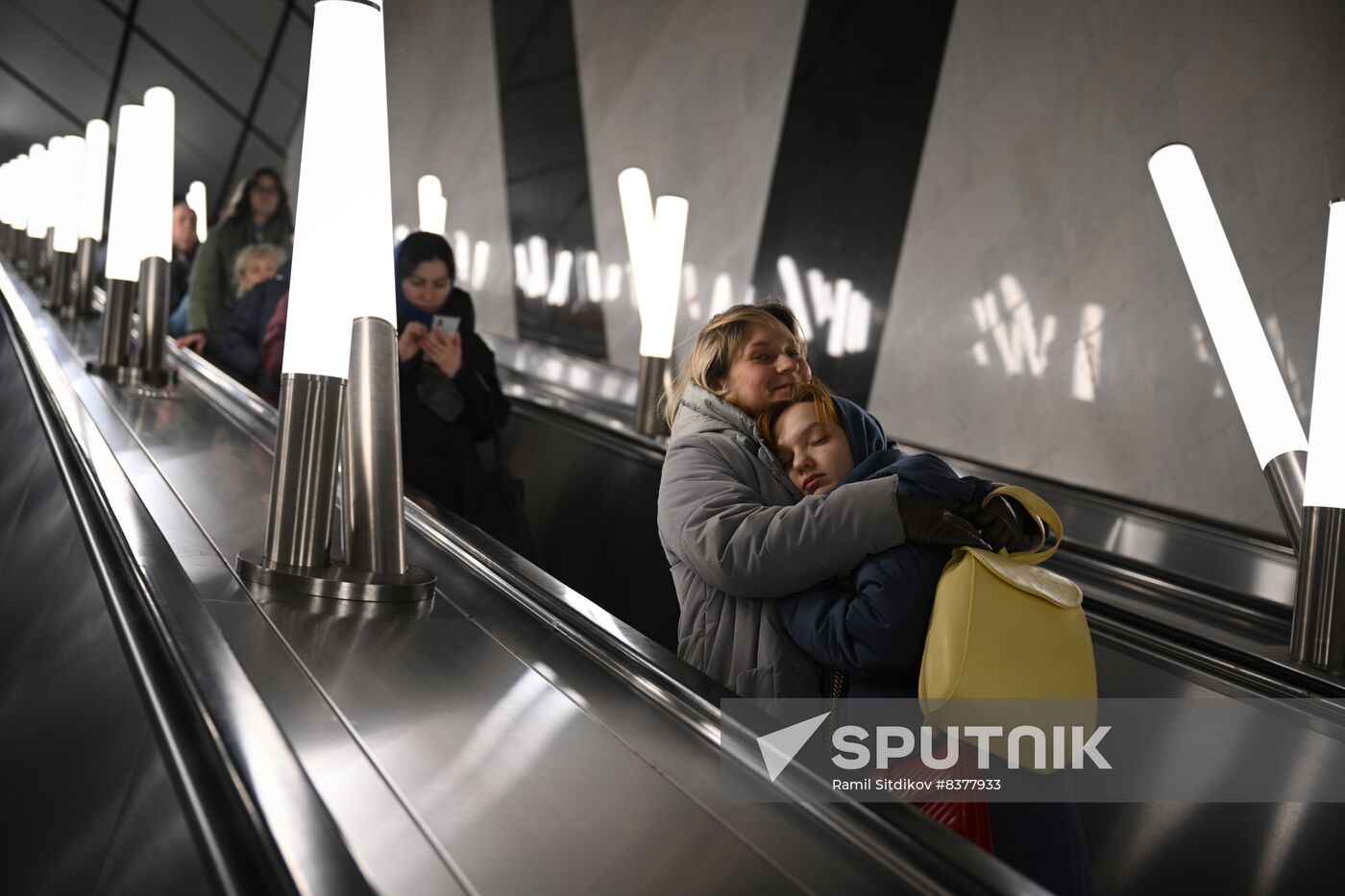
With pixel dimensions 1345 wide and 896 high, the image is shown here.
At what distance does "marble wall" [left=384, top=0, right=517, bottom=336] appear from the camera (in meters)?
13.9

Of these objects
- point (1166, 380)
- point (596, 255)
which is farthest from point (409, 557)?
point (596, 255)

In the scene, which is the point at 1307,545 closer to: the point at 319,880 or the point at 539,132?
the point at 319,880

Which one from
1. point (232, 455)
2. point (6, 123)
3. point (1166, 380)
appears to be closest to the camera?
point (232, 455)

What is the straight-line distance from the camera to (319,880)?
1.15 meters

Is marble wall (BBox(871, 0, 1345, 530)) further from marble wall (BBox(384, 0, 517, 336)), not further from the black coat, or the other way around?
marble wall (BBox(384, 0, 517, 336))

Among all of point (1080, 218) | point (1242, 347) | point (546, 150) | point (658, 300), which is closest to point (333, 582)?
point (1242, 347)

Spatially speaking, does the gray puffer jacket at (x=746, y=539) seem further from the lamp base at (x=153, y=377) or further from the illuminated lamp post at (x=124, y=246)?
the illuminated lamp post at (x=124, y=246)

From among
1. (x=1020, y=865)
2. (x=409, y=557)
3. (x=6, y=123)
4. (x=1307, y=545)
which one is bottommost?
(x=1020, y=865)

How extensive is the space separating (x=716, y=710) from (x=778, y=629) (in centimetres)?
63

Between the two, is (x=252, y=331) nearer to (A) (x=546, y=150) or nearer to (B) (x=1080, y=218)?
(B) (x=1080, y=218)

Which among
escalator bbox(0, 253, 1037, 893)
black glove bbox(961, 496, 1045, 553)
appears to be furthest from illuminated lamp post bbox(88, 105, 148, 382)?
black glove bbox(961, 496, 1045, 553)

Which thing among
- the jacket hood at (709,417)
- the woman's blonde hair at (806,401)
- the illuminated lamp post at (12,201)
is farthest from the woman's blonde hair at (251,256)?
the illuminated lamp post at (12,201)

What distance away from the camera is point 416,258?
14.9ft

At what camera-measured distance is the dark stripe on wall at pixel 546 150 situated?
12133 mm
